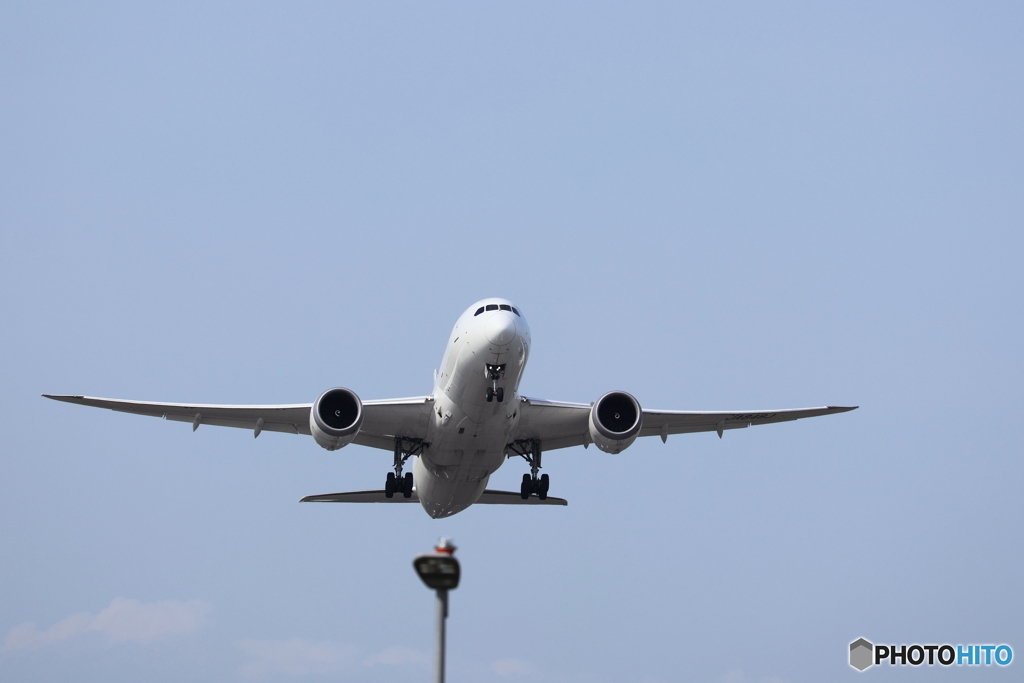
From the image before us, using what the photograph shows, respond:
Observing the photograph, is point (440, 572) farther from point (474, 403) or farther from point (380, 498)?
point (380, 498)

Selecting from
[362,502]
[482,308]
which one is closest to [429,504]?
[362,502]

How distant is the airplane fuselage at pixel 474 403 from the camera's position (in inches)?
1100

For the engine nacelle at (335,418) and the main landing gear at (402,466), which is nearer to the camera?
the engine nacelle at (335,418)

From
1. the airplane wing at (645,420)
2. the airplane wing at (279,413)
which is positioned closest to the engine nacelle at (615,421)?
the airplane wing at (645,420)

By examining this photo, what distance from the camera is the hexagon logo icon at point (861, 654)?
1204 inches

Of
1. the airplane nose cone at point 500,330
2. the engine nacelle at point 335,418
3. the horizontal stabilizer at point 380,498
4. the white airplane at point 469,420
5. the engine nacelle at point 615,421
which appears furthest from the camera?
the horizontal stabilizer at point 380,498

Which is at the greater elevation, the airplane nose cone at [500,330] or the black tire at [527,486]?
the airplane nose cone at [500,330]

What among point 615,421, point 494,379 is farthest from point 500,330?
point 615,421

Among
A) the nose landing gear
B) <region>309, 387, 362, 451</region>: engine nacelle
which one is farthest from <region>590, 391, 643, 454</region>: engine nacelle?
<region>309, 387, 362, 451</region>: engine nacelle

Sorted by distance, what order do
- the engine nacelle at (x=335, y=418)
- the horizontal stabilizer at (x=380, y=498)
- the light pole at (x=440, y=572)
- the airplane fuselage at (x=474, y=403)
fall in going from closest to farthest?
the light pole at (x=440, y=572) < the airplane fuselage at (x=474, y=403) < the engine nacelle at (x=335, y=418) < the horizontal stabilizer at (x=380, y=498)

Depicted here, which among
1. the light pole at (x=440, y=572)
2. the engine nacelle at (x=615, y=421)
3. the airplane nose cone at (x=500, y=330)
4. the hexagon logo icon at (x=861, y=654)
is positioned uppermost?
the airplane nose cone at (x=500, y=330)

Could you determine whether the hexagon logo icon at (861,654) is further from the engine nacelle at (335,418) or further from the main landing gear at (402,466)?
the engine nacelle at (335,418)

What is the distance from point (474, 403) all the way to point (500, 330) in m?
2.85

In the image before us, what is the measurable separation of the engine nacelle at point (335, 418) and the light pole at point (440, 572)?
15584 millimetres
